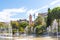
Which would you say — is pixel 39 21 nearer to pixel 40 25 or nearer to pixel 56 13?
pixel 40 25

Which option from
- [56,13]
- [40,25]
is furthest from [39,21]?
[56,13]

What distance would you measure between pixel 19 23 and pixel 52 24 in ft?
3.62

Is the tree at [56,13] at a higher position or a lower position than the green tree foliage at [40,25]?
higher

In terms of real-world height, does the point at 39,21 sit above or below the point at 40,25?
above

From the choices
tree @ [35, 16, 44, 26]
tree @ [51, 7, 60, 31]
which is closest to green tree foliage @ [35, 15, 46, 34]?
tree @ [35, 16, 44, 26]

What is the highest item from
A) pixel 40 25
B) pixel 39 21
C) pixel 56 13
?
pixel 56 13

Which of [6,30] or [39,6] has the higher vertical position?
[39,6]

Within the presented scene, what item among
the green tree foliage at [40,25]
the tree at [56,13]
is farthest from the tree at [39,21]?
the tree at [56,13]

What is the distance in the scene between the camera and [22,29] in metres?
4.21

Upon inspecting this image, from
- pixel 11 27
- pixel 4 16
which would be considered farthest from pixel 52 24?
pixel 4 16

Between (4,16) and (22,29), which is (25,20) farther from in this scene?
(4,16)

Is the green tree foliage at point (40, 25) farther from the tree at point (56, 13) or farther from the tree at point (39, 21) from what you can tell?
the tree at point (56, 13)

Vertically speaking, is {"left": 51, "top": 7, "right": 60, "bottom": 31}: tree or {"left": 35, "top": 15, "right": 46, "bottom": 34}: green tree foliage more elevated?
{"left": 51, "top": 7, "right": 60, "bottom": 31}: tree

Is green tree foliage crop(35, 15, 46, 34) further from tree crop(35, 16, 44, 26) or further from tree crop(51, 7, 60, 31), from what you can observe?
tree crop(51, 7, 60, 31)
